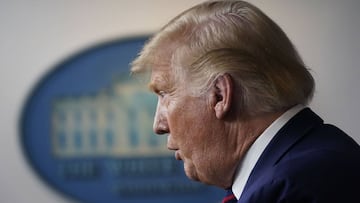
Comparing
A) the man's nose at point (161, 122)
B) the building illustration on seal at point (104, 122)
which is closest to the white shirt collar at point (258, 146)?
the man's nose at point (161, 122)

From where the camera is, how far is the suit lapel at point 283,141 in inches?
25.8

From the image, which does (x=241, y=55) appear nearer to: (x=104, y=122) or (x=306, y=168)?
(x=306, y=168)

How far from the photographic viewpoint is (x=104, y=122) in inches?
79.3

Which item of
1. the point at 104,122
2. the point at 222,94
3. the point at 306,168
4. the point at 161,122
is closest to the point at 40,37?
the point at 104,122

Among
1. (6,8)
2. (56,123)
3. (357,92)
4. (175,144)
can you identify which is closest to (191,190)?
(56,123)

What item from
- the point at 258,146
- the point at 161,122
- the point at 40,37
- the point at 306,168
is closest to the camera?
the point at 306,168

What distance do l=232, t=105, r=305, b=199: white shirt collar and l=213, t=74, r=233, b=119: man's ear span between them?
0.06m

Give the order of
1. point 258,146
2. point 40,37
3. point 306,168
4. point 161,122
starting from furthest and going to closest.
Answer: point 40,37, point 161,122, point 258,146, point 306,168

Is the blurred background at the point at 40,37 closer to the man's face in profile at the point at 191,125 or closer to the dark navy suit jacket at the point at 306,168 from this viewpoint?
the man's face in profile at the point at 191,125

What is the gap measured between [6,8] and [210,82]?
1.50 metres

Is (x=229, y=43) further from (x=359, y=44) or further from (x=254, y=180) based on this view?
(x=359, y=44)

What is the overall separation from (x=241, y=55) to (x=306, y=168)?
6.7 inches

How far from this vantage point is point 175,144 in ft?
2.55

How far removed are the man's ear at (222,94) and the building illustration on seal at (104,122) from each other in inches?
51.9
